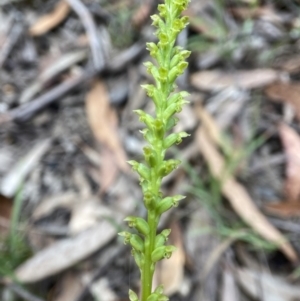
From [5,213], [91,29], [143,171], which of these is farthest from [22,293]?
[91,29]

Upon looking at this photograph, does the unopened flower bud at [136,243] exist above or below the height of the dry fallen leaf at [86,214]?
above

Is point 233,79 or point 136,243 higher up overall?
point 136,243

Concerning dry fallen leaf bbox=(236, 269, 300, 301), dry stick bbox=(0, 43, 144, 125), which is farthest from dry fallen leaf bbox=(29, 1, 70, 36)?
dry fallen leaf bbox=(236, 269, 300, 301)

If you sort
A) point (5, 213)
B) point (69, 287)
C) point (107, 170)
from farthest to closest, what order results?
point (107, 170), point (5, 213), point (69, 287)

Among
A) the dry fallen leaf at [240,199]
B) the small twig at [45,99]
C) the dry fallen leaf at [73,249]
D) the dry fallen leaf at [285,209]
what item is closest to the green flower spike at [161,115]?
the dry fallen leaf at [73,249]

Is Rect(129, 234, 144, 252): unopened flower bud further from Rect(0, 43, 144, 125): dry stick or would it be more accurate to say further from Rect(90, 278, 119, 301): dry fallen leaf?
Rect(0, 43, 144, 125): dry stick

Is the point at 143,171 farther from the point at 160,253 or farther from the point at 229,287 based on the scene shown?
the point at 229,287

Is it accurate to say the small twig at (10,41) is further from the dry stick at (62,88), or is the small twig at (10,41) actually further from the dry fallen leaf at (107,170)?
the dry fallen leaf at (107,170)
